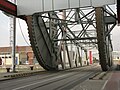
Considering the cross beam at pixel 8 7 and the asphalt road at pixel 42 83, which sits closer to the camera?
the asphalt road at pixel 42 83

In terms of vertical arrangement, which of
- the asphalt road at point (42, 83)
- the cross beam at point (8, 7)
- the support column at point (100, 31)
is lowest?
the asphalt road at point (42, 83)

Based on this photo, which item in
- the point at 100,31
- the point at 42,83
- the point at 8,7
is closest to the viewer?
the point at 42,83

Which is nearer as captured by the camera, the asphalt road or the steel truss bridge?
the asphalt road

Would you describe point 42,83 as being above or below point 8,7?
below

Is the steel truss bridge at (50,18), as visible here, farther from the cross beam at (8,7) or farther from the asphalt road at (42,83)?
the asphalt road at (42,83)

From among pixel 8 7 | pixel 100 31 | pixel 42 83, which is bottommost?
pixel 42 83

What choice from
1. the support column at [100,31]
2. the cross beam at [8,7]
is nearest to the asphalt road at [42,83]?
the support column at [100,31]

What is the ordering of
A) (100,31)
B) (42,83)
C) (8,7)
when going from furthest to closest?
1. (100,31)
2. (8,7)
3. (42,83)

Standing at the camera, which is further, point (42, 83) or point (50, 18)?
point (50, 18)

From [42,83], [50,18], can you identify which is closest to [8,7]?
[50,18]

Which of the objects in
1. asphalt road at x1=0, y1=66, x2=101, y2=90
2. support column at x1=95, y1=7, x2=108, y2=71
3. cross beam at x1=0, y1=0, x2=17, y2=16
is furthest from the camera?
support column at x1=95, y1=7, x2=108, y2=71

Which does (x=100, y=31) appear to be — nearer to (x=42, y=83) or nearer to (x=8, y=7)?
(x=8, y=7)

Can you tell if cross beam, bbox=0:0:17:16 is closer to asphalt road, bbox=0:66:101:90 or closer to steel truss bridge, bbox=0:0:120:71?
steel truss bridge, bbox=0:0:120:71

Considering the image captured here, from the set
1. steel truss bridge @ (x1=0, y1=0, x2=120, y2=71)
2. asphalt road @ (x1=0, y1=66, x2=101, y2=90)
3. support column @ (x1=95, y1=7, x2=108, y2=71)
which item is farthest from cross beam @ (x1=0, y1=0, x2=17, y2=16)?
support column @ (x1=95, y1=7, x2=108, y2=71)
